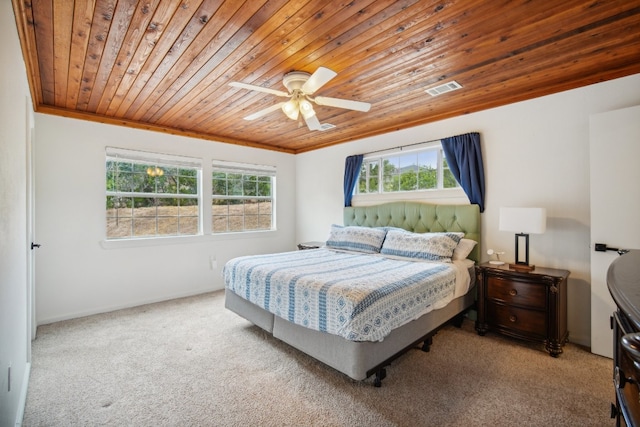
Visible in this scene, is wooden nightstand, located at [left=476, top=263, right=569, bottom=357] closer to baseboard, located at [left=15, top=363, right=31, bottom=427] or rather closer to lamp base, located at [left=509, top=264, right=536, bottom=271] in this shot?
lamp base, located at [left=509, top=264, right=536, bottom=271]

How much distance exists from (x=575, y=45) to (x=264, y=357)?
3.46 m

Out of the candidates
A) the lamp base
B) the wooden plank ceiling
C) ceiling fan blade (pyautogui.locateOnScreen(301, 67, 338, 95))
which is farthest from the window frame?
ceiling fan blade (pyautogui.locateOnScreen(301, 67, 338, 95))

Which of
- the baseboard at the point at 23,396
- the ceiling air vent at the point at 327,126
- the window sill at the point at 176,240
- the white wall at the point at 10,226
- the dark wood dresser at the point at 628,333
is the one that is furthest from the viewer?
the ceiling air vent at the point at 327,126

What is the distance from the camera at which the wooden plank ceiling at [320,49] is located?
1794 millimetres

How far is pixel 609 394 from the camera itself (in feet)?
6.73

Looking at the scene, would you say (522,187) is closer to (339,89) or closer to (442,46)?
(442,46)

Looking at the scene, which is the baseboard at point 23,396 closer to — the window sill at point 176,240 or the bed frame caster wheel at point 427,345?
the window sill at point 176,240

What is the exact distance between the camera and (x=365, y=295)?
80.5 inches

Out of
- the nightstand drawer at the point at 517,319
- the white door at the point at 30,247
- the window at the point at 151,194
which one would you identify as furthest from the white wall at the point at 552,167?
the white door at the point at 30,247

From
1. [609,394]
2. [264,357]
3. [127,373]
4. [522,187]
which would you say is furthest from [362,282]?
[522,187]

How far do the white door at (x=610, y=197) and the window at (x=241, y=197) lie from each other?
4.47m

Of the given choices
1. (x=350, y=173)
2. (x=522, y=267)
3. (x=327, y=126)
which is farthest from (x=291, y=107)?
(x=522, y=267)

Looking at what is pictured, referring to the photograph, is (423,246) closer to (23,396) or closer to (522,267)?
(522,267)

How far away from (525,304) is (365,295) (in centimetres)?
179
